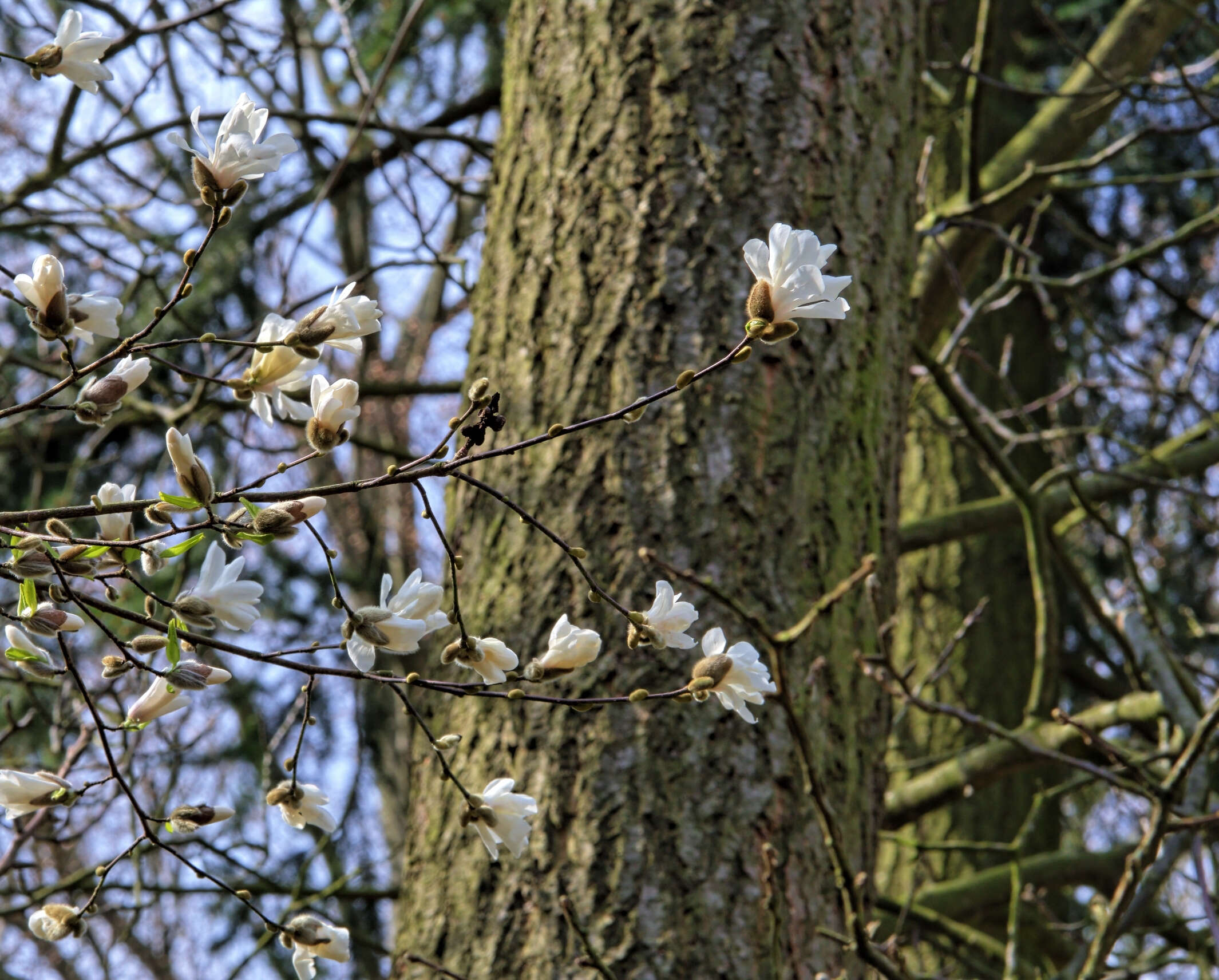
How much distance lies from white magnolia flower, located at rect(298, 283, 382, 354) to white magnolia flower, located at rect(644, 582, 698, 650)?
283mm

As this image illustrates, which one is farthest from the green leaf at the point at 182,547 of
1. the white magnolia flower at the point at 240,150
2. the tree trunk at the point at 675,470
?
the tree trunk at the point at 675,470

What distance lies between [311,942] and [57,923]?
18cm

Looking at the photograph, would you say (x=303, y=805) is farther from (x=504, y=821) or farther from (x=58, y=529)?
(x=58, y=529)

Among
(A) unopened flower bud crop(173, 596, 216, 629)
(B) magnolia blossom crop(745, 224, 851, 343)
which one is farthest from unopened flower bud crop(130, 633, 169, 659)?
(B) magnolia blossom crop(745, 224, 851, 343)

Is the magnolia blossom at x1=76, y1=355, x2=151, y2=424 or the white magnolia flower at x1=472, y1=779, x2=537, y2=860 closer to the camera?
the magnolia blossom at x1=76, y1=355, x2=151, y2=424

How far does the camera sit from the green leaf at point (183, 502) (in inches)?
27.3

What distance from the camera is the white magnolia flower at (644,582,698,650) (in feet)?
2.76

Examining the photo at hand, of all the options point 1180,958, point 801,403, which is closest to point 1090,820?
point 1180,958

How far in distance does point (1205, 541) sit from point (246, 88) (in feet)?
15.0

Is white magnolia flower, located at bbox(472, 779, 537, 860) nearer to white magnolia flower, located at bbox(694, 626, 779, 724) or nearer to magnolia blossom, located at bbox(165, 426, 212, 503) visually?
white magnolia flower, located at bbox(694, 626, 779, 724)

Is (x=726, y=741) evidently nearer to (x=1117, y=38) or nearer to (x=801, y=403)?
(x=801, y=403)

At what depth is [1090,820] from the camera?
19.1 ft

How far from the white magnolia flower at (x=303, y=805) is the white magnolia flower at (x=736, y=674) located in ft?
1.04

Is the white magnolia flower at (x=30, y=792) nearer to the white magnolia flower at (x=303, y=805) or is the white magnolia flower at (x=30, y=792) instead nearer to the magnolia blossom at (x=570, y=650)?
the white magnolia flower at (x=303, y=805)
